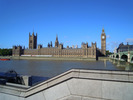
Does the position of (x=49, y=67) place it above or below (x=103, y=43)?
below

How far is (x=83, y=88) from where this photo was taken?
4.07 m

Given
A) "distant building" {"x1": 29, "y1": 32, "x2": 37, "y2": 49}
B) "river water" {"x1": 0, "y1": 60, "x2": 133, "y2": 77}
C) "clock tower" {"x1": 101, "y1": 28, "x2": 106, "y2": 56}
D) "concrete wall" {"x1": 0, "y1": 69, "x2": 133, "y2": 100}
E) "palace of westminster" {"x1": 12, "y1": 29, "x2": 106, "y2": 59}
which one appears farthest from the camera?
"distant building" {"x1": 29, "y1": 32, "x2": 37, "y2": 49}

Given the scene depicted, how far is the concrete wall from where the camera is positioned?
12.0 feet

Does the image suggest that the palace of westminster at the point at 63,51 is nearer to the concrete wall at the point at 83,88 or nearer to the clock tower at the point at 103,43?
the clock tower at the point at 103,43

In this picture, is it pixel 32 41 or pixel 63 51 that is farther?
pixel 32 41

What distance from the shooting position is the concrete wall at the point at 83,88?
12.0 feet

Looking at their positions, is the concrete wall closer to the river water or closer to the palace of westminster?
the river water

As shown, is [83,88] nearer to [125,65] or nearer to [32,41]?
[125,65]

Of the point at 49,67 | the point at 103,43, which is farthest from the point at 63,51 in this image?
the point at 49,67

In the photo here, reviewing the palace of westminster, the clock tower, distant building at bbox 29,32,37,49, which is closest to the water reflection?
the palace of westminster

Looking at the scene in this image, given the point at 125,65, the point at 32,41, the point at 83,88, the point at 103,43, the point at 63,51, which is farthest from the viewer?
the point at 32,41

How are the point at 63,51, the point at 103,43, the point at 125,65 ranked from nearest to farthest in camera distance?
the point at 125,65 → the point at 63,51 → the point at 103,43


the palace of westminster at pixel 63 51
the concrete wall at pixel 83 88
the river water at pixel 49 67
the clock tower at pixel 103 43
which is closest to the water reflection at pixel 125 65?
the river water at pixel 49 67

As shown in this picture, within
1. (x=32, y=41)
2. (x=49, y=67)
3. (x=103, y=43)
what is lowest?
(x=49, y=67)
